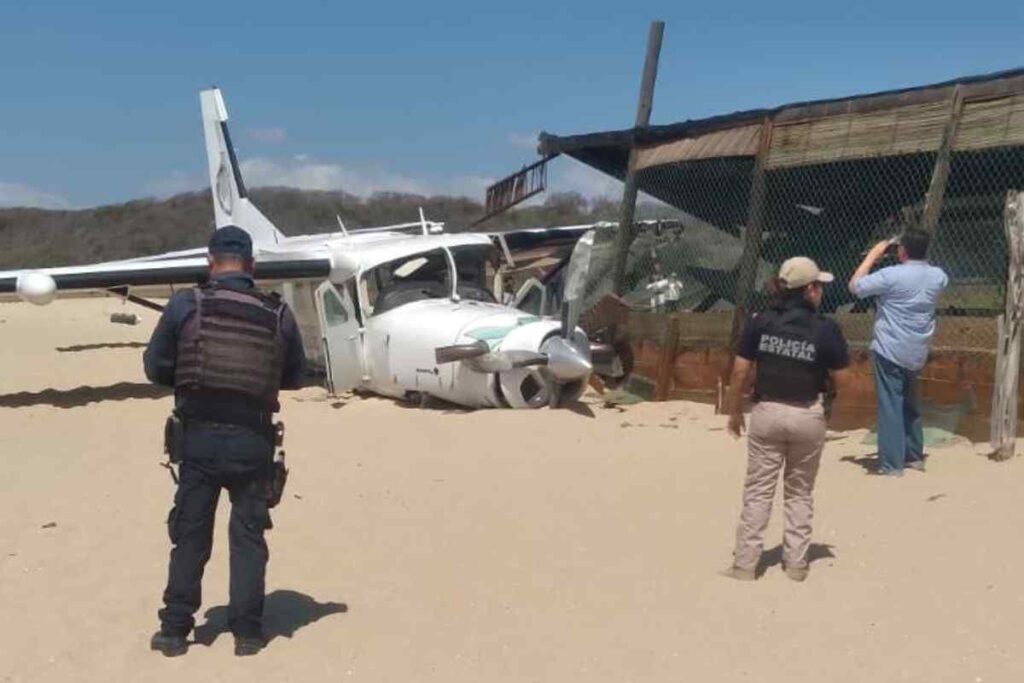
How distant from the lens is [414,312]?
13.8 m

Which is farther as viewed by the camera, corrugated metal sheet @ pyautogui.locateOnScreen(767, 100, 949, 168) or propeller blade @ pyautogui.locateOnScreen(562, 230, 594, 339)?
propeller blade @ pyautogui.locateOnScreen(562, 230, 594, 339)

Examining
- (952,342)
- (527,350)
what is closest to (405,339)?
(527,350)

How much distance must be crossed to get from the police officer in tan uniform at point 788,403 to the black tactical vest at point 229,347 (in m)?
2.41

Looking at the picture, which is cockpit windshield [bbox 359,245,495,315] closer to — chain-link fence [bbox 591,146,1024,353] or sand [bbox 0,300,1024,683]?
chain-link fence [bbox 591,146,1024,353]

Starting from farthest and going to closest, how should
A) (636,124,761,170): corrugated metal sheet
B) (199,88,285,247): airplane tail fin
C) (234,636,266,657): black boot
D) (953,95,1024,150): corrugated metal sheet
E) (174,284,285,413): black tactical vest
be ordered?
(199,88,285,247): airplane tail fin
(636,124,761,170): corrugated metal sheet
(953,95,1024,150): corrugated metal sheet
(234,636,266,657): black boot
(174,284,285,413): black tactical vest

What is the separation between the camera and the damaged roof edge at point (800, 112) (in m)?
10.1

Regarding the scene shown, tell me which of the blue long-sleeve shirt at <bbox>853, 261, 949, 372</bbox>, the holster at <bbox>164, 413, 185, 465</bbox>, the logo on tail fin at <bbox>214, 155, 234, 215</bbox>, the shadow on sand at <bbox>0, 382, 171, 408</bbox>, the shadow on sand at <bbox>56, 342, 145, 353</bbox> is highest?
the logo on tail fin at <bbox>214, 155, 234, 215</bbox>

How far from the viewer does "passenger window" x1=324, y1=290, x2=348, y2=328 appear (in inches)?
576

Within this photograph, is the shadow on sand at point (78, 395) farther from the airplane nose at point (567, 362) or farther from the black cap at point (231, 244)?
the black cap at point (231, 244)

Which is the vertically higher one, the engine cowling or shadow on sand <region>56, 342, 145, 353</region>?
the engine cowling

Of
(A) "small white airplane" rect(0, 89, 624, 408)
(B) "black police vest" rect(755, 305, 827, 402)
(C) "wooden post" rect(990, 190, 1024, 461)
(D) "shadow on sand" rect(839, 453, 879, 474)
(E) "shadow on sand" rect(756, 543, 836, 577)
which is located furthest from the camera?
(A) "small white airplane" rect(0, 89, 624, 408)

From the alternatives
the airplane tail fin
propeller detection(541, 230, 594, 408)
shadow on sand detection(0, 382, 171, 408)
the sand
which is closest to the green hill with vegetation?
the airplane tail fin

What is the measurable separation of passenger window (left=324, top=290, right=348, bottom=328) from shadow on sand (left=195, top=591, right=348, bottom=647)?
825cm

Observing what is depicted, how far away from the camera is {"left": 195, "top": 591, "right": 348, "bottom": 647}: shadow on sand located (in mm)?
5871
